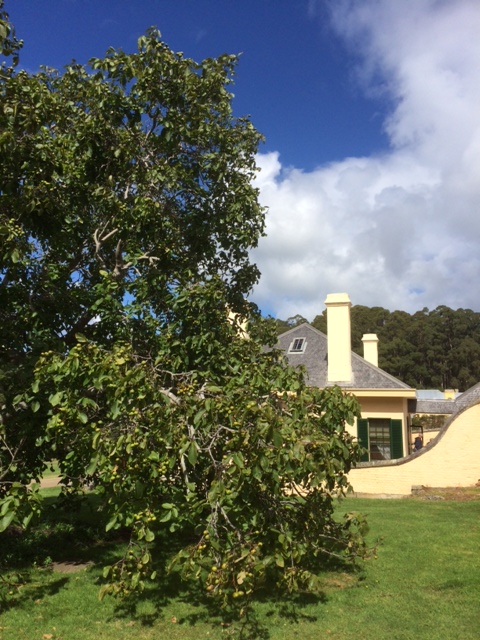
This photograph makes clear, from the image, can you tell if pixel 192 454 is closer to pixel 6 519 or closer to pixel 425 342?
pixel 6 519

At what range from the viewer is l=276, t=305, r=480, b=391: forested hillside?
5584cm

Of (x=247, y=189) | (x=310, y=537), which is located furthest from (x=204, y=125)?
(x=310, y=537)

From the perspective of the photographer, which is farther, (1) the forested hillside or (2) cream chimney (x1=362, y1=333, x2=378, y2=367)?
(1) the forested hillside

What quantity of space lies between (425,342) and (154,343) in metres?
55.1

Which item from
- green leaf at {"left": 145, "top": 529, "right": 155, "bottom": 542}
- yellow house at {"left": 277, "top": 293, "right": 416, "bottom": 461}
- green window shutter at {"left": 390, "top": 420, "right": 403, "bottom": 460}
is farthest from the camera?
yellow house at {"left": 277, "top": 293, "right": 416, "bottom": 461}

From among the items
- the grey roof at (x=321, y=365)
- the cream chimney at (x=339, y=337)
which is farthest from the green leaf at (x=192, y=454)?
the cream chimney at (x=339, y=337)

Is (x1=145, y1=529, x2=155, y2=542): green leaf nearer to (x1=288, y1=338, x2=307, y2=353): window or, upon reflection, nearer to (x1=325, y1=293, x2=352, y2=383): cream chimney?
(x1=325, y1=293, x2=352, y2=383): cream chimney

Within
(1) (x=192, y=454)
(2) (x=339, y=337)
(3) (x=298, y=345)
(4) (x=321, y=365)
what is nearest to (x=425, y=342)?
(3) (x=298, y=345)

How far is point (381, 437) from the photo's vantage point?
59.0ft

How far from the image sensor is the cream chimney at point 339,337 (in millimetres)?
18469

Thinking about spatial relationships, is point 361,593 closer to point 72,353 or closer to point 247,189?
point 72,353

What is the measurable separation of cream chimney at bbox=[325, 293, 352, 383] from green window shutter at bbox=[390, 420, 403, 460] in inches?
81.5

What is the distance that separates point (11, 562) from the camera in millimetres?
7672

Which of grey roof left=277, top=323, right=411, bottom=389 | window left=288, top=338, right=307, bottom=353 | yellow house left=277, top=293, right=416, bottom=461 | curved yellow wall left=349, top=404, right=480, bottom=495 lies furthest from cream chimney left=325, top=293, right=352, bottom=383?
curved yellow wall left=349, top=404, right=480, bottom=495
